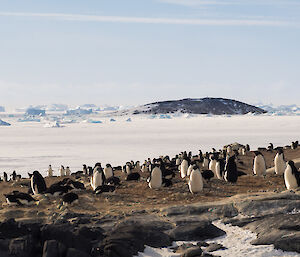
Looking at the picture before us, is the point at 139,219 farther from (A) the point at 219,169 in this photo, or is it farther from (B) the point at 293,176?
(A) the point at 219,169

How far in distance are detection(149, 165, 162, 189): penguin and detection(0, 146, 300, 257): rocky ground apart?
0.74ft

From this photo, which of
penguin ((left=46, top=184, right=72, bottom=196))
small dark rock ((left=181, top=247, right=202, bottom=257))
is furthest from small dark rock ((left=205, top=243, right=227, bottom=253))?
penguin ((left=46, top=184, right=72, bottom=196))

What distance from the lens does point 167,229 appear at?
8.61 m

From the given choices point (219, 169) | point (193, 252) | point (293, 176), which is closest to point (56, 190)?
point (193, 252)

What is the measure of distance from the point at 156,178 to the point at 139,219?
4254mm

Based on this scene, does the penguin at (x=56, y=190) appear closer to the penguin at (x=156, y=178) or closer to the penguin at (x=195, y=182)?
the penguin at (x=156, y=178)

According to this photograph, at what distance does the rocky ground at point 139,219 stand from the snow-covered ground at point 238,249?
5.3 inches

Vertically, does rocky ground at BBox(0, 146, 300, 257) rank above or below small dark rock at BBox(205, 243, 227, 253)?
above

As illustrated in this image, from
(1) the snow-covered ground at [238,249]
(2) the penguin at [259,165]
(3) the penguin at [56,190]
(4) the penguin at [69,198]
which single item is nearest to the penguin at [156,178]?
(3) the penguin at [56,190]

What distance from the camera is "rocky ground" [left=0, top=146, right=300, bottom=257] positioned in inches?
271

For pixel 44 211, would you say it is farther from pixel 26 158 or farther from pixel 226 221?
pixel 26 158

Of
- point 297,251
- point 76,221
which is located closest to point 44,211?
point 76,221

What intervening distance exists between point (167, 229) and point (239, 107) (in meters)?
152

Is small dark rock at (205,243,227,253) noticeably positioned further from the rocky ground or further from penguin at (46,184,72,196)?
penguin at (46,184,72,196)
